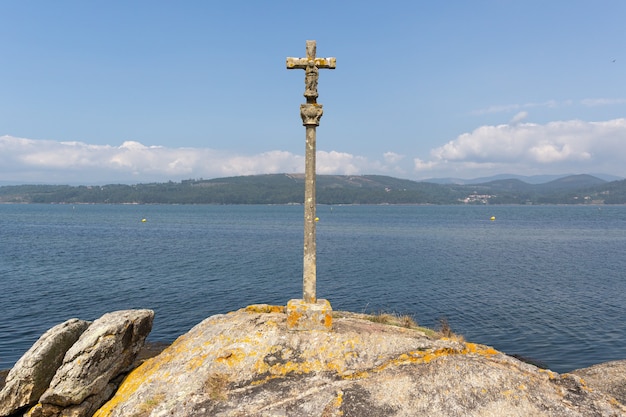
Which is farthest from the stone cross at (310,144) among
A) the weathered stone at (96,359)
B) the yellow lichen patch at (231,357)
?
the weathered stone at (96,359)

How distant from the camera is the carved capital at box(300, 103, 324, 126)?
46.7 ft

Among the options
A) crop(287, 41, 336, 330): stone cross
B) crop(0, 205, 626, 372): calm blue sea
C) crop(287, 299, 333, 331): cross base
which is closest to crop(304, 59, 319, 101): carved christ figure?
crop(287, 41, 336, 330): stone cross

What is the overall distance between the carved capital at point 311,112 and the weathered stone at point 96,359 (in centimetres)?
852

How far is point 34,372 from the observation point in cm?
1265

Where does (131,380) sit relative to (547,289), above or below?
above

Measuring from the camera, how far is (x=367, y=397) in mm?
11039

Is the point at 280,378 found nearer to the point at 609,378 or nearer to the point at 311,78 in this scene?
the point at 311,78

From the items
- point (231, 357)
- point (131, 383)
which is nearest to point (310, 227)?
point (231, 357)

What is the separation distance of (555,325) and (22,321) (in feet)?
122

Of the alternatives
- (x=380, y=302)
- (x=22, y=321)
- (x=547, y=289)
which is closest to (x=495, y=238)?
(x=547, y=289)

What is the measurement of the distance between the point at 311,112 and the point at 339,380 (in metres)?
8.29

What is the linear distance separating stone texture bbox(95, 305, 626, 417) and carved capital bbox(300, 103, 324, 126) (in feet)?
22.1

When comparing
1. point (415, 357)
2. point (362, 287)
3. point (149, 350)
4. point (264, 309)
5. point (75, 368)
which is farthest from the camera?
point (362, 287)

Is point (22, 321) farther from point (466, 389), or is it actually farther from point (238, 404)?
point (466, 389)
